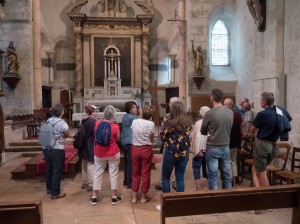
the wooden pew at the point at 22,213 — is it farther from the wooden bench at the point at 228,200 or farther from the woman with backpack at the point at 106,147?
the woman with backpack at the point at 106,147

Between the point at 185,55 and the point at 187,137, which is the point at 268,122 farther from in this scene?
the point at 185,55

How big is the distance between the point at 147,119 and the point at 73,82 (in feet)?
39.5

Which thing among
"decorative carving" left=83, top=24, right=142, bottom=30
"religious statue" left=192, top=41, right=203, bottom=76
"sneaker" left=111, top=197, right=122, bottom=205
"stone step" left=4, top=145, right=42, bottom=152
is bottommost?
"sneaker" left=111, top=197, right=122, bottom=205

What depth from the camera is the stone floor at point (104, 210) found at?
3914 millimetres

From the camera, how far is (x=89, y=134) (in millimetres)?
4895

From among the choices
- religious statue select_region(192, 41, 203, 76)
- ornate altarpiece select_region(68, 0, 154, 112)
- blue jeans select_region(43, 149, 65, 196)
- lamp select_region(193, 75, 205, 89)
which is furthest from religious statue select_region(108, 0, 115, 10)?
blue jeans select_region(43, 149, 65, 196)

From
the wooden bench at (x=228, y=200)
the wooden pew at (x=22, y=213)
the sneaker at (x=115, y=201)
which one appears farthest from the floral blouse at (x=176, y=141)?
the wooden pew at (x=22, y=213)

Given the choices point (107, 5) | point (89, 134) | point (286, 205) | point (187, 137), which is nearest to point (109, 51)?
point (107, 5)

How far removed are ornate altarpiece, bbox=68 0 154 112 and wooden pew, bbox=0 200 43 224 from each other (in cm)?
1211

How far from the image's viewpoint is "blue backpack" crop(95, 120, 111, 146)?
4289 mm

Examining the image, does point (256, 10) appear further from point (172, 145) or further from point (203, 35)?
point (203, 35)

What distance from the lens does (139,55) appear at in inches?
599

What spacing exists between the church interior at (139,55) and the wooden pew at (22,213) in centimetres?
201

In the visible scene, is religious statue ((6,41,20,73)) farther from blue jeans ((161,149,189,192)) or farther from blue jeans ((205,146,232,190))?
blue jeans ((205,146,232,190))
